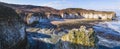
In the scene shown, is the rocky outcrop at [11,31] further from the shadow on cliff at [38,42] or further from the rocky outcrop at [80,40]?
the rocky outcrop at [80,40]

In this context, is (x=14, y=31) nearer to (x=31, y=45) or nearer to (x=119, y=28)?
(x=31, y=45)

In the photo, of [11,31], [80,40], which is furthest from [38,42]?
[80,40]

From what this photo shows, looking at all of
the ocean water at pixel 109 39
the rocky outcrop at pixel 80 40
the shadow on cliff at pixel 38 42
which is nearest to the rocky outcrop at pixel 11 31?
the shadow on cliff at pixel 38 42

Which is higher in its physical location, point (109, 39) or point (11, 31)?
point (11, 31)

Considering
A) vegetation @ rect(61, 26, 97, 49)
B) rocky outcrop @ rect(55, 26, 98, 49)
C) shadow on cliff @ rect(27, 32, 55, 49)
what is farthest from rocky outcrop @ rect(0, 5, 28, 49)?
vegetation @ rect(61, 26, 97, 49)

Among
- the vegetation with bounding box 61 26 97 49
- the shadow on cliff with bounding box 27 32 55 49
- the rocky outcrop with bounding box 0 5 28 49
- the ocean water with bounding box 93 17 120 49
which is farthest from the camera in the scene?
the ocean water with bounding box 93 17 120 49

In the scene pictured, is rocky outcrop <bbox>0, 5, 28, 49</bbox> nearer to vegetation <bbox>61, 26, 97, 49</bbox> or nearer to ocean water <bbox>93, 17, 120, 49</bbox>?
vegetation <bbox>61, 26, 97, 49</bbox>

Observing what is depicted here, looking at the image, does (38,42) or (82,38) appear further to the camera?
(38,42)

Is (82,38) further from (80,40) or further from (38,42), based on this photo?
(38,42)

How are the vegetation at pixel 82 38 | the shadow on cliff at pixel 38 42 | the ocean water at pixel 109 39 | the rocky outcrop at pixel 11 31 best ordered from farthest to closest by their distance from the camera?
the ocean water at pixel 109 39, the shadow on cliff at pixel 38 42, the rocky outcrop at pixel 11 31, the vegetation at pixel 82 38
